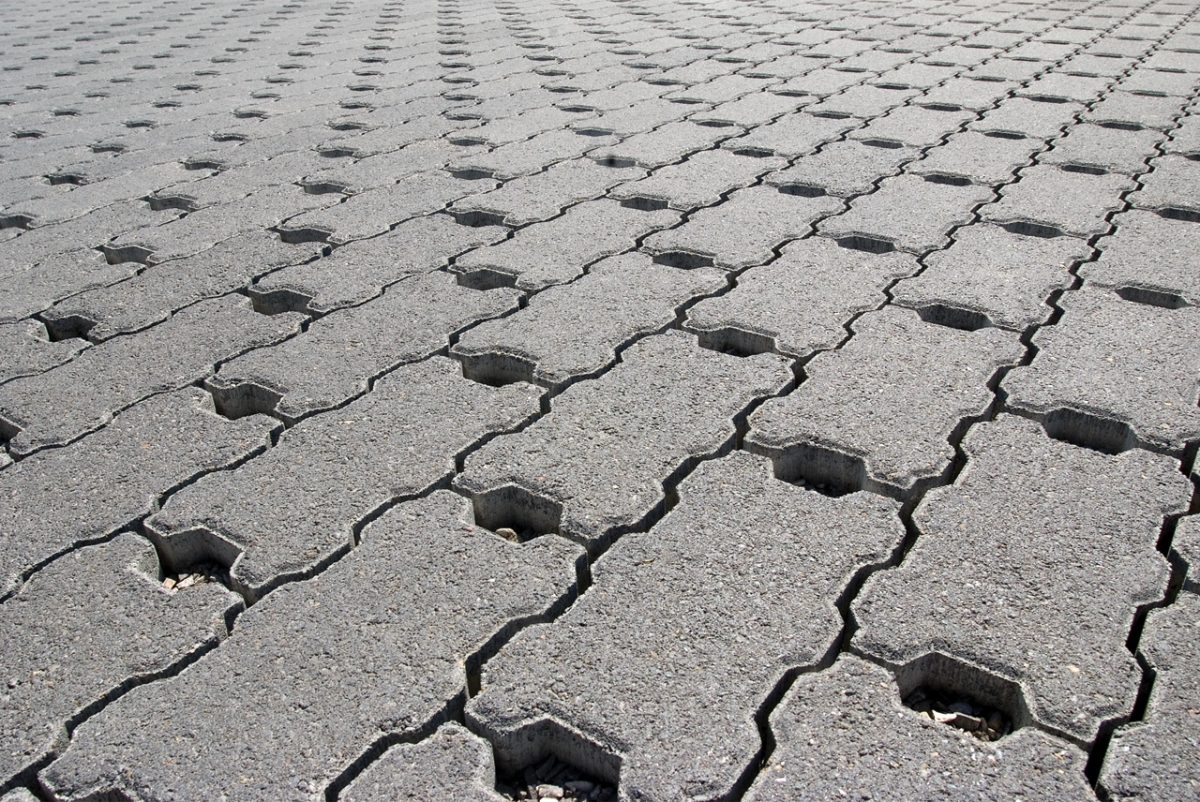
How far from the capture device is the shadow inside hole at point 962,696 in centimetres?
144

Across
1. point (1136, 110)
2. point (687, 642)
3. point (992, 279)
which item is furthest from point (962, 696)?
point (1136, 110)

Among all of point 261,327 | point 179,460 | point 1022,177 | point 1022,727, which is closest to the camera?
point 1022,727

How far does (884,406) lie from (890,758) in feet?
3.27

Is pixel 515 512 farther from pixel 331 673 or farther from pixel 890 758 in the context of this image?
pixel 890 758

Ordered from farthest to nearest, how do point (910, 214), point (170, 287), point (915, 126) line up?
point (915, 126) → point (910, 214) → point (170, 287)

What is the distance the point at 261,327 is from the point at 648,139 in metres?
2.29

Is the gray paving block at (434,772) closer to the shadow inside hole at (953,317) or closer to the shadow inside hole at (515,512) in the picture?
the shadow inside hole at (515,512)

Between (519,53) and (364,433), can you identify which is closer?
(364,433)

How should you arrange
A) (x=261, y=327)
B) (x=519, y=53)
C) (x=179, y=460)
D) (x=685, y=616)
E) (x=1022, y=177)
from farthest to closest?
(x=519, y=53) → (x=1022, y=177) → (x=261, y=327) → (x=179, y=460) → (x=685, y=616)

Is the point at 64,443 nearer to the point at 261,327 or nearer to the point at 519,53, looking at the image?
the point at 261,327

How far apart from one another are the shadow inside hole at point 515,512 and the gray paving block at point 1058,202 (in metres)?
2.16

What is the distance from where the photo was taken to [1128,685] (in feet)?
4.66

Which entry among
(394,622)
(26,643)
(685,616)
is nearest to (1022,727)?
(685,616)

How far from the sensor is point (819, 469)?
80.0 inches
